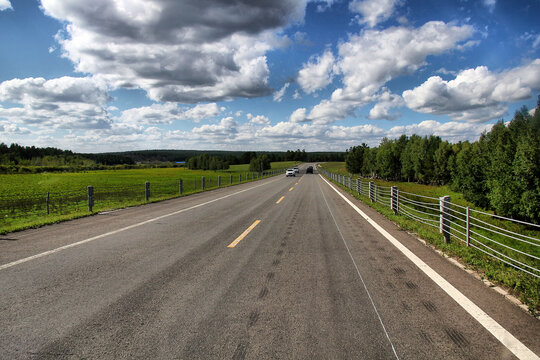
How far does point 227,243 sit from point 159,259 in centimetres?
158

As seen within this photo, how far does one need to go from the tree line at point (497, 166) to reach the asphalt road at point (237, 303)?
2344 cm

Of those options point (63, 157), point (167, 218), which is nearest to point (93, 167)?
point (63, 157)

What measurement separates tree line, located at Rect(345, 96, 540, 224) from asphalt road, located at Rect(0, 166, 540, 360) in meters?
23.4

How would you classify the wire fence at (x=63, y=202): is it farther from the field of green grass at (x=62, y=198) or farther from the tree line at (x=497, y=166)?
the tree line at (x=497, y=166)

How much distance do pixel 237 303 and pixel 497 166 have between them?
3123 cm

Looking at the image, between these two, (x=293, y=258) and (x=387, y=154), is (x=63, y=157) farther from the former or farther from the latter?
(x=293, y=258)

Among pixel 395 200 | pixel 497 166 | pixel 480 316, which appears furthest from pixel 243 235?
pixel 497 166

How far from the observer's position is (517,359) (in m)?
2.41

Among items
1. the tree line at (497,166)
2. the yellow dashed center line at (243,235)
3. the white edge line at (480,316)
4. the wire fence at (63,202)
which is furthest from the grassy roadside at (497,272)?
the tree line at (497,166)

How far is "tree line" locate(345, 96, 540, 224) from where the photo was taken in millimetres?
22312

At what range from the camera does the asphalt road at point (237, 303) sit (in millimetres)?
2531

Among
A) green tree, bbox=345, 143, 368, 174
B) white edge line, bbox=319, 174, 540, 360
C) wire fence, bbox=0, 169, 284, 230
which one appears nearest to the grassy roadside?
white edge line, bbox=319, 174, 540, 360

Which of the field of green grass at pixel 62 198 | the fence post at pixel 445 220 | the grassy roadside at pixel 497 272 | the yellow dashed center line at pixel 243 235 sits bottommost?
the field of green grass at pixel 62 198

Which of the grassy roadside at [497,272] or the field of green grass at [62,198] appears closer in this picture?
the grassy roadside at [497,272]
